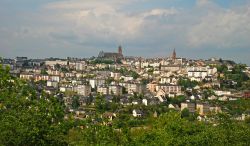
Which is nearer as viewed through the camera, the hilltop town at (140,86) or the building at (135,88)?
the hilltop town at (140,86)

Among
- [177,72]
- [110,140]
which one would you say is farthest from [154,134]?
[177,72]

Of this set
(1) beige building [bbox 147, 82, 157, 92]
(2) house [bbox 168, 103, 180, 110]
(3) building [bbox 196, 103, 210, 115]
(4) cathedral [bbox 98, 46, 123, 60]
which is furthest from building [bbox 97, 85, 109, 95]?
(4) cathedral [bbox 98, 46, 123, 60]

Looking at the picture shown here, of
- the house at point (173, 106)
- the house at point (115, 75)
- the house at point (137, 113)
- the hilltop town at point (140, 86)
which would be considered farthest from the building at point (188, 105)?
the house at point (115, 75)

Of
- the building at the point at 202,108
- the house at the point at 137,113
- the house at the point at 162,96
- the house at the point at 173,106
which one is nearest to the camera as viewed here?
the house at the point at 137,113

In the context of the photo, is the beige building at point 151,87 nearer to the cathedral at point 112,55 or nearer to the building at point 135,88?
the building at point 135,88

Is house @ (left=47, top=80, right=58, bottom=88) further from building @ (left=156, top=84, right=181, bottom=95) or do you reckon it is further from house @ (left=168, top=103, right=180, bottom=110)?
house @ (left=168, top=103, right=180, bottom=110)

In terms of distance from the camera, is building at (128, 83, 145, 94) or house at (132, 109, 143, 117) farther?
building at (128, 83, 145, 94)

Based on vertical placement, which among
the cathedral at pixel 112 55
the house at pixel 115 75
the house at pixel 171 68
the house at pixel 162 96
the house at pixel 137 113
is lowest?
the house at pixel 137 113

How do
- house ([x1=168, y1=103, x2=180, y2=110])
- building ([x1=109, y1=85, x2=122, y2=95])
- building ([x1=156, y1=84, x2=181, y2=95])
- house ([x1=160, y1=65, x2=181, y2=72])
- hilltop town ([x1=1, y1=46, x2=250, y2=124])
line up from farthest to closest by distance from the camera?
house ([x1=160, y1=65, x2=181, y2=72]) → building ([x1=156, y1=84, x2=181, y2=95]) → building ([x1=109, y1=85, x2=122, y2=95]) → house ([x1=168, y1=103, x2=180, y2=110]) → hilltop town ([x1=1, y1=46, x2=250, y2=124])

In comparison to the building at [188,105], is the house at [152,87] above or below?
above

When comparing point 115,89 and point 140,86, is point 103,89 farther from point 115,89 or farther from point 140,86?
point 140,86

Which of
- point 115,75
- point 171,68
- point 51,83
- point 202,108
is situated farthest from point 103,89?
point 171,68
